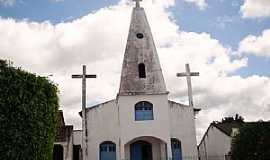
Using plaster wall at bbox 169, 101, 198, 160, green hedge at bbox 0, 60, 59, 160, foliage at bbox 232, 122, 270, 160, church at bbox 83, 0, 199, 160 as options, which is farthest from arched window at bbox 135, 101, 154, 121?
green hedge at bbox 0, 60, 59, 160

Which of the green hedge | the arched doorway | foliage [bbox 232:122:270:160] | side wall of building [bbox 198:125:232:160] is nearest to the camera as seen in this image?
the green hedge

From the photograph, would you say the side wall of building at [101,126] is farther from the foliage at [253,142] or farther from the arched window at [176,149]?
the foliage at [253,142]

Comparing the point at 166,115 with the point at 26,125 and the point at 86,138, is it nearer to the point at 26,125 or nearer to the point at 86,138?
the point at 86,138

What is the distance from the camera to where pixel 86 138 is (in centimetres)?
2997

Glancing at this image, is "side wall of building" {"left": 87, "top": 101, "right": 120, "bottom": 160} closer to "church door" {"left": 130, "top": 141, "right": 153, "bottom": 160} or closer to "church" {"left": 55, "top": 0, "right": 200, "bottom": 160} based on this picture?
"church" {"left": 55, "top": 0, "right": 200, "bottom": 160}

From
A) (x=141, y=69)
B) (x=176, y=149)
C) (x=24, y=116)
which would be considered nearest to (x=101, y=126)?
(x=141, y=69)

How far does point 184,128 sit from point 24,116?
1916 centimetres

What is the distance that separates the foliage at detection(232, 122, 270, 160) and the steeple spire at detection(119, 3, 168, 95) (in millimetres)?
7671

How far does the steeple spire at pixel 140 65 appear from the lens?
96.1 feet

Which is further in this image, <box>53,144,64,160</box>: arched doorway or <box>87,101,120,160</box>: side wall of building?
<box>53,144,64,160</box>: arched doorway

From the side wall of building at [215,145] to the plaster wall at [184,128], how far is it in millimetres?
3089

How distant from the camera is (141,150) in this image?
3052cm

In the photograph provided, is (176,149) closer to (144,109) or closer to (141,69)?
(144,109)

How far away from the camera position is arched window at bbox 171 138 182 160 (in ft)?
98.2
